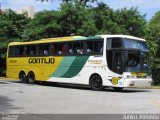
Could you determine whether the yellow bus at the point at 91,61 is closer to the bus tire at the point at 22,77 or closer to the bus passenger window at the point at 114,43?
the bus passenger window at the point at 114,43

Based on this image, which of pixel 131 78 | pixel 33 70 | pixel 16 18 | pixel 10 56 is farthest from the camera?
pixel 16 18

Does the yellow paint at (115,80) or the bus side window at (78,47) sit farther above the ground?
the bus side window at (78,47)

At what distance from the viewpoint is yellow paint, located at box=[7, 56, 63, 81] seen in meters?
27.9

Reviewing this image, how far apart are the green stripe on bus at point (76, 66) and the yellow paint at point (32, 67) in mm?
1087

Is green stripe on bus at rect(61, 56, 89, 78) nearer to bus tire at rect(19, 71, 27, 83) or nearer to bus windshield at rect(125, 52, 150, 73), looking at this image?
bus windshield at rect(125, 52, 150, 73)

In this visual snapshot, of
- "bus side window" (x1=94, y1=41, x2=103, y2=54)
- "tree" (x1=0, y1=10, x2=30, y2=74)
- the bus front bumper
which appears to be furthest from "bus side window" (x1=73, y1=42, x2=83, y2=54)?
"tree" (x1=0, y1=10, x2=30, y2=74)

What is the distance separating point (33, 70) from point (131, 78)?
8832mm

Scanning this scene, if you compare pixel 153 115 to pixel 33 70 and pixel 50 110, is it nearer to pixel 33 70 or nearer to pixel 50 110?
pixel 50 110

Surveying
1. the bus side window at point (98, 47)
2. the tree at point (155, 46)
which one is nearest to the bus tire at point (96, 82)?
the bus side window at point (98, 47)

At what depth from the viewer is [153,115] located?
43.0 ft

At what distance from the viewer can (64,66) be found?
→ 2688 cm

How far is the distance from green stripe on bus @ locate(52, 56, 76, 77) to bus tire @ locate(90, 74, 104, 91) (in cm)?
192

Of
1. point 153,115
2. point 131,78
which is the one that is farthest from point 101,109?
point 131,78

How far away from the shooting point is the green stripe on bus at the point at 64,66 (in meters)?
26.3
